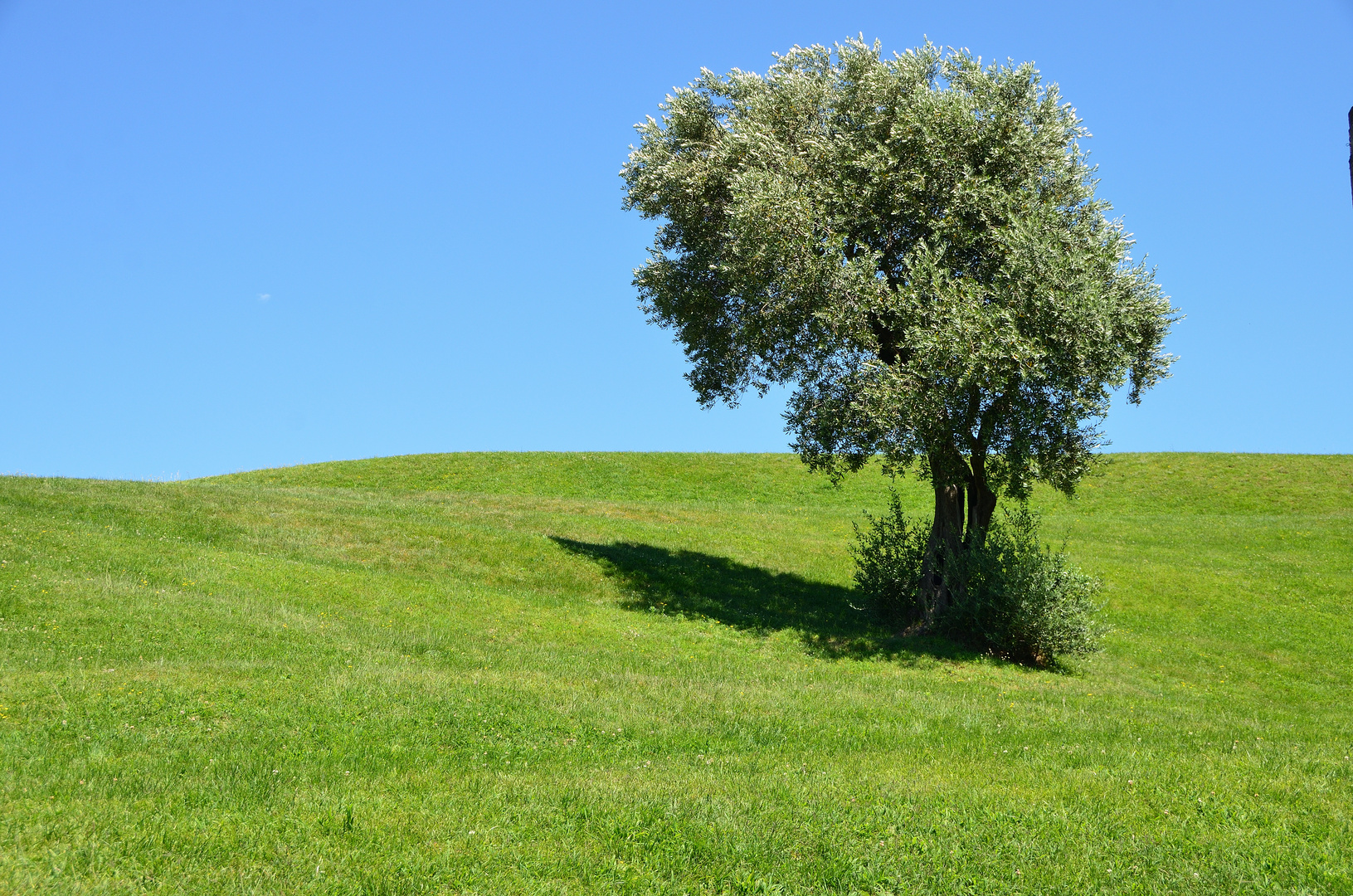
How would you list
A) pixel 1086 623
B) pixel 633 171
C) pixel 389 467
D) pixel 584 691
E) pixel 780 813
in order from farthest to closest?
pixel 389 467, pixel 633 171, pixel 1086 623, pixel 584 691, pixel 780 813

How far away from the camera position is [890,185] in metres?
30.2

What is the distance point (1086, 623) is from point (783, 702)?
14.2 metres

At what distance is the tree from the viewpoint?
27.6 metres

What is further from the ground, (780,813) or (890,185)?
(890,185)

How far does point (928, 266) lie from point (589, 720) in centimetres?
1826

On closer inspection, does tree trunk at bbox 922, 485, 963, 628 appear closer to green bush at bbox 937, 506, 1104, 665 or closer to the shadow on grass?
green bush at bbox 937, 506, 1104, 665

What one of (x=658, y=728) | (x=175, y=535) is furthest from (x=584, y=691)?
(x=175, y=535)

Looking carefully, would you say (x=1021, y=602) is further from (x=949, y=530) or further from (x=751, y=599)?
(x=751, y=599)

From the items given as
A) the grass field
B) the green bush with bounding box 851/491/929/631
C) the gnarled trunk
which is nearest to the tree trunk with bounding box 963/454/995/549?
the gnarled trunk

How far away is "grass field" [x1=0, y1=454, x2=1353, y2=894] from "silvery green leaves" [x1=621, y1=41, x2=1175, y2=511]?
270 inches

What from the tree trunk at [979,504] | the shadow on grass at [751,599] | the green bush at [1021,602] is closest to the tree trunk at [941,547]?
the tree trunk at [979,504]

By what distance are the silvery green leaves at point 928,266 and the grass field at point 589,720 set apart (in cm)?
687

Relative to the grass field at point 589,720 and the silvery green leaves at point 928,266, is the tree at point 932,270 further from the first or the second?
the grass field at point 589,720

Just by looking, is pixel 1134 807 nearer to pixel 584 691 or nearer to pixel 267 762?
pixel 584 691
